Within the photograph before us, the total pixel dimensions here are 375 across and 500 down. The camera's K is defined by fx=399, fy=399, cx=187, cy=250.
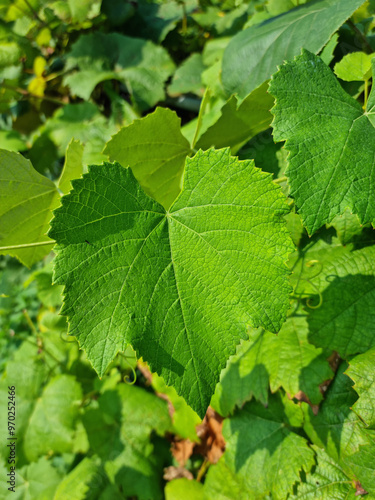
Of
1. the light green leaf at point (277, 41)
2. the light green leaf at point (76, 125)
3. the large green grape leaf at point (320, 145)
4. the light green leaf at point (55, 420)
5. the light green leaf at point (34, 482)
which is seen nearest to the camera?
the large green grape leaf at point (320, 145)

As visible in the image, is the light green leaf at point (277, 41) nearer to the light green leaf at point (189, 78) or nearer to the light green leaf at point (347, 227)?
the light green leaf at point (347, 227)

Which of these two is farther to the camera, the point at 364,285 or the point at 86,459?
the point at 86,459

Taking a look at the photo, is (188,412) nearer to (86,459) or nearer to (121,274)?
(86,459)

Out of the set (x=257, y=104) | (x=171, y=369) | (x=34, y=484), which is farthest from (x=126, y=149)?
(x=34, y=484)

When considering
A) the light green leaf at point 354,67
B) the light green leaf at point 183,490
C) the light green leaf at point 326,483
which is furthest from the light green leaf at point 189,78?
the light green leaf at point 183,490

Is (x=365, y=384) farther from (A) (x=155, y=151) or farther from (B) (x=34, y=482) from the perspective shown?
(B) (x=34, y=482)

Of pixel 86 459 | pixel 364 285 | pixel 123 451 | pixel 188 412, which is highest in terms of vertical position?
pixel 364 285

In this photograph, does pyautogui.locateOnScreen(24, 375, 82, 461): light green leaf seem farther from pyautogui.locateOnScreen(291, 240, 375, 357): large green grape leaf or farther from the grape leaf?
pyautogui.locateOnScreen(291, 240, 375, 357): large green grape leaf
